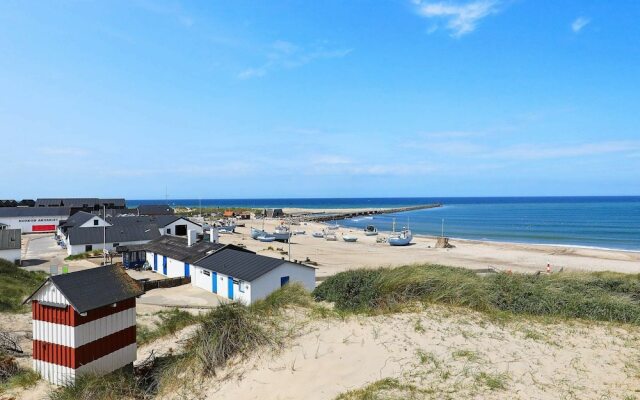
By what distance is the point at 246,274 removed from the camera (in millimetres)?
25359

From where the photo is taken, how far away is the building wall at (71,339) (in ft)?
34.2

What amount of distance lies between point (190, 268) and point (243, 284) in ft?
28.2

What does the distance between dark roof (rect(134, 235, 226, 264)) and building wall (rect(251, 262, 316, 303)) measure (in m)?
8.45

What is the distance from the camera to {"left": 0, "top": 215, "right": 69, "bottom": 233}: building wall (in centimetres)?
6969

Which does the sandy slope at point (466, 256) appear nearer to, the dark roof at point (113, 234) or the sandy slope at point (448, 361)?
the dark roof at point (113, 234)

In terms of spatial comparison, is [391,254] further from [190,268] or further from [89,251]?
[89,251]

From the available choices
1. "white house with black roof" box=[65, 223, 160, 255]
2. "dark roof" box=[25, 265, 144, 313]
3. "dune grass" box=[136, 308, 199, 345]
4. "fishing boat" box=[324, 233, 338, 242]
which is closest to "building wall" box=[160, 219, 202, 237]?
"white house with black roof" box=[65, 223, 160, 255]

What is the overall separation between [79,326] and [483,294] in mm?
12623

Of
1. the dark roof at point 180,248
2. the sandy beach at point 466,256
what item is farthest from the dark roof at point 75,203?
the dark roof at point 180,248

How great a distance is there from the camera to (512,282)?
15484 mm

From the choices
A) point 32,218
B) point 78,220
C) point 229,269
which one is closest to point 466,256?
point 229,269

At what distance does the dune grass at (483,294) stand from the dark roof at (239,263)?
9228 millimetres

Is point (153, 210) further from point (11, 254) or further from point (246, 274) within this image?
point (246, 274)

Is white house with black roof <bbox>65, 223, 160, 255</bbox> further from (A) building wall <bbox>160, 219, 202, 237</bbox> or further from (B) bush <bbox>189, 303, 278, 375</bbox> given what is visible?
(B) bush <bbox>189, 303, 278, 375</bbox>
